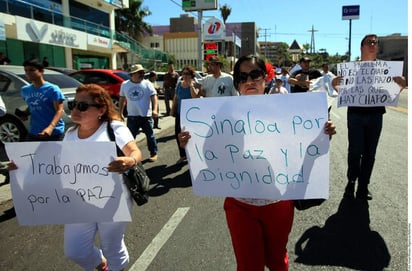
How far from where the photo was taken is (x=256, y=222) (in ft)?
6.95

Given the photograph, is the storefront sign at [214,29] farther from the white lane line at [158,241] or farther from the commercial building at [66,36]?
the white lane line at [158,241]

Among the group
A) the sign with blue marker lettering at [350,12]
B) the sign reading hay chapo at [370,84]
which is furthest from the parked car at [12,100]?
the sign with blue marker lettering at [350,12]

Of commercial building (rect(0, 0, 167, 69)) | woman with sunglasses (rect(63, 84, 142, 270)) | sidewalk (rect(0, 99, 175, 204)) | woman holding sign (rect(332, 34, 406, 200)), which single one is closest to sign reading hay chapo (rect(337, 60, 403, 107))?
woman holding sign (rect(332, 34, 406, 200))

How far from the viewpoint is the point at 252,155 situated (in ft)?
7.10

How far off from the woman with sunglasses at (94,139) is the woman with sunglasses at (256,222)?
0.47m

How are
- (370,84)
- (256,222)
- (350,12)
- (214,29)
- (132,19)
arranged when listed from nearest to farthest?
(256,222) → (370,84) → (350,12) → (214,29) → (132,19)

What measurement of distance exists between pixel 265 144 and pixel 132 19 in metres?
43.9

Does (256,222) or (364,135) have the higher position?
(364,135)

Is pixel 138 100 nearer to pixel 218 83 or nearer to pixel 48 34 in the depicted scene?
pixel 218 83

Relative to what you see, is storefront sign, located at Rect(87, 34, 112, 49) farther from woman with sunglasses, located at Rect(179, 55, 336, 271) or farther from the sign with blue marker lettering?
woman with sunglasses, located at Rect(179, 55, 336, 271)

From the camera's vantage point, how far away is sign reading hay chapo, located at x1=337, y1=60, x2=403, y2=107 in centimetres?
409

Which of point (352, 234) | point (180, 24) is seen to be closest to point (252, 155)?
point (352, 234)

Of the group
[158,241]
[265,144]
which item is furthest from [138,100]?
[265,144]

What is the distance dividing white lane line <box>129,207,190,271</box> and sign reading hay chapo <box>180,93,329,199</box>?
3.83 feet
